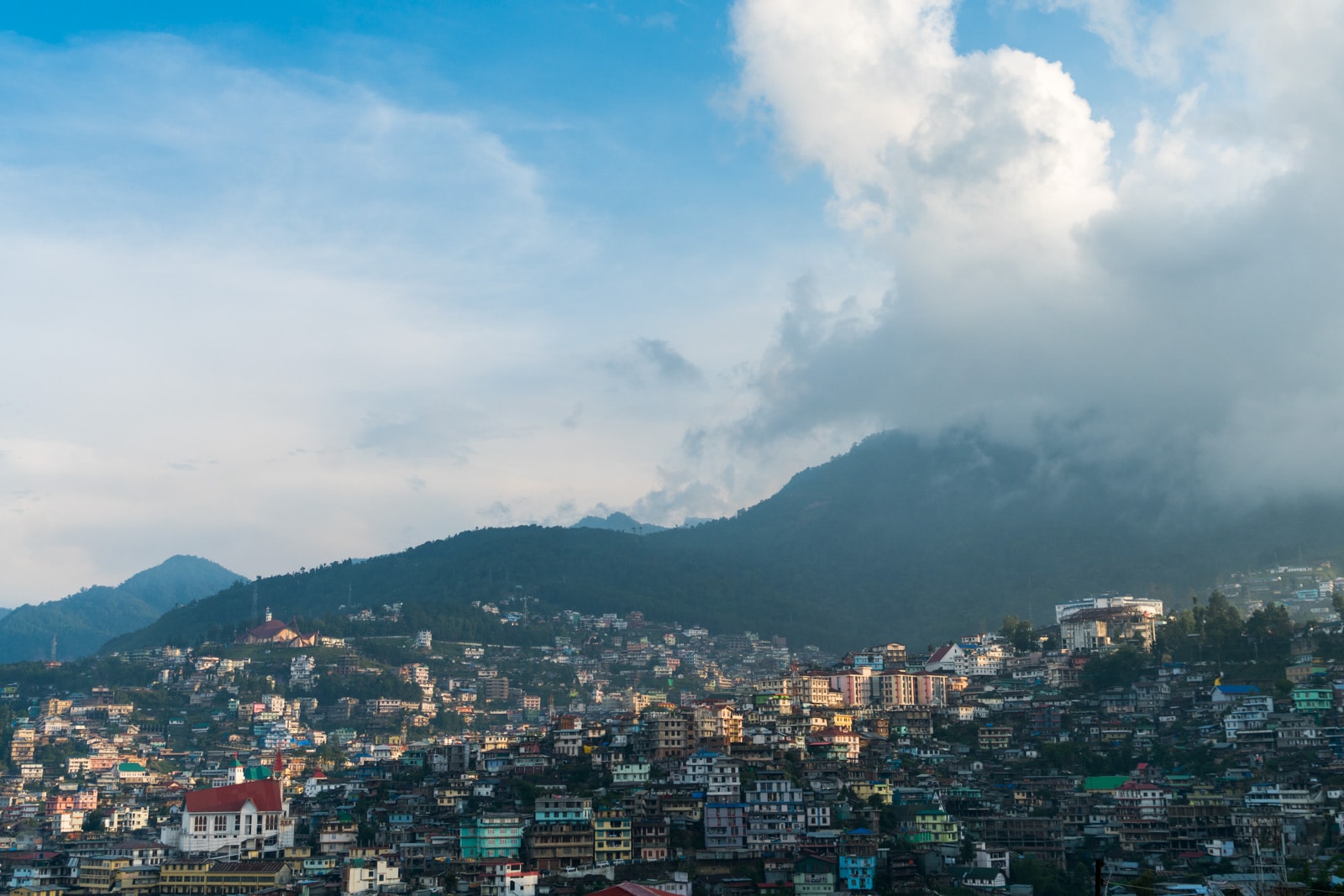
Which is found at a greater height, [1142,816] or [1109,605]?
[1109,605]

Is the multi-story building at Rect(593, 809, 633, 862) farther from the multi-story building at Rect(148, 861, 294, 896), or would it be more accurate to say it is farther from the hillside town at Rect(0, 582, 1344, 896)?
the multi-story building at Rect(148, 861, 294, 896)

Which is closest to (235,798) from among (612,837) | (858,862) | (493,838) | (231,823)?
(231,823)

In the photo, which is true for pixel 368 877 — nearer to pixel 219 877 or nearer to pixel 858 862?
pixel 219 877

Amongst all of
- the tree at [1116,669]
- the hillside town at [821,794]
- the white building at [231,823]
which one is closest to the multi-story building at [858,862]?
the hillside town at [821,794]

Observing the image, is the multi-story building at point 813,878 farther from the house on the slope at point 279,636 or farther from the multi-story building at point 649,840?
the house on the slope at point 279,636

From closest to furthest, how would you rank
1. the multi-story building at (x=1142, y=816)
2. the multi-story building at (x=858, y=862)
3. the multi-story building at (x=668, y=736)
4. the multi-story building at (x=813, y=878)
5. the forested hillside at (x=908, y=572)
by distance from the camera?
the multi-story building at (x=813, y=878) < the multi-story building at (x=858, y=862) < the multi-story building at (x=1142, y=816) < the multi-story building at (x=668, y=736) < the forested hillside at (x=908, y=572)

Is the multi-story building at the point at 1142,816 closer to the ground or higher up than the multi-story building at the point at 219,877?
higher up
